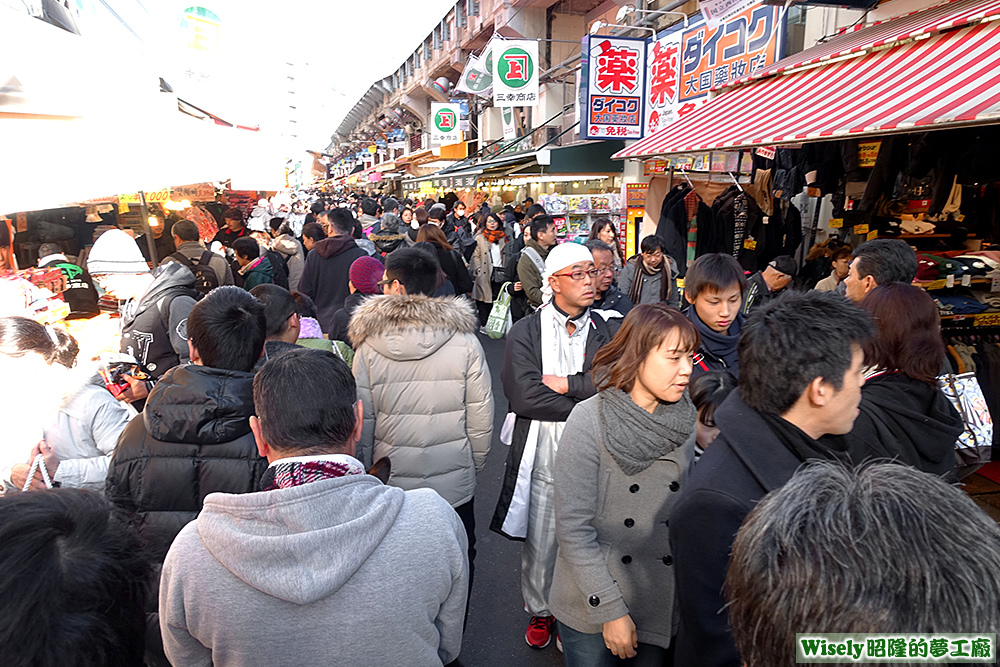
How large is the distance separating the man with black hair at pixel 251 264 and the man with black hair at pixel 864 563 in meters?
5.97

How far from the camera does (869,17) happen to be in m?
5.64

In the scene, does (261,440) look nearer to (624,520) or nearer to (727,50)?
(624,520)

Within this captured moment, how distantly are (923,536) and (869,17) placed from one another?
22.0 ft

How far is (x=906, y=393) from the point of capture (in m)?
2.17

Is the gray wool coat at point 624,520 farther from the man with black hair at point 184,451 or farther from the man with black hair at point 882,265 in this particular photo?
the man with black hair at point 882,265

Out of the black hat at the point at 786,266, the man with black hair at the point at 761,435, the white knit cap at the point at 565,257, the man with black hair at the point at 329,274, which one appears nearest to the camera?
the man with black hair at the point at 761,435

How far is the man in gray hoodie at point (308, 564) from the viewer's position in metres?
1.19

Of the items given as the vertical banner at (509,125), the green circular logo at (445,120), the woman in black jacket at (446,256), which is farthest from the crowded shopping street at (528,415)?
the green circular logo at (445,120)

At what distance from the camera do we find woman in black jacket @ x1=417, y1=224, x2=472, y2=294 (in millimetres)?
7035

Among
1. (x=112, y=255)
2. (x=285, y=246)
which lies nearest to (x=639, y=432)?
(x=112, y=255)

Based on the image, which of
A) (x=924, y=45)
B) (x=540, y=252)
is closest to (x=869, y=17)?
(x=924, y=45)

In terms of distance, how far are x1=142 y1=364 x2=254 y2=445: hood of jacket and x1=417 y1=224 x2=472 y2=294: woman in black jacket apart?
16.7 feet

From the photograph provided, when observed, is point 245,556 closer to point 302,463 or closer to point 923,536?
point 302,463

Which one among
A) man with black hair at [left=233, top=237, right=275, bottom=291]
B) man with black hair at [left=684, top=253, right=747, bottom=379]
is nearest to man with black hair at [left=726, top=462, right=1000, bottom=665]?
man with black hair at [left=684, top=253, right=747, bottom=379]
